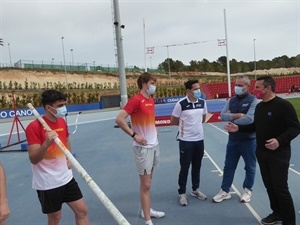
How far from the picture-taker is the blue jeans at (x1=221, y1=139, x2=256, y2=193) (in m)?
4.39

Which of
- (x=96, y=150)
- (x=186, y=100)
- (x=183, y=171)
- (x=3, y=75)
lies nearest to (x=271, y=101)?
(x=186, y=100)

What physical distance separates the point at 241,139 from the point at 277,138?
39.4 inches

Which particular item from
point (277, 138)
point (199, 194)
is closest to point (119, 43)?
point (199, 194)

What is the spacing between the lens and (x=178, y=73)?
306 feet

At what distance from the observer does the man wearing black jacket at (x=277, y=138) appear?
11.1 ft

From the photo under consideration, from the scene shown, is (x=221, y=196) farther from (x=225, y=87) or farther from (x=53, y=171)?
(x=225, y=87)

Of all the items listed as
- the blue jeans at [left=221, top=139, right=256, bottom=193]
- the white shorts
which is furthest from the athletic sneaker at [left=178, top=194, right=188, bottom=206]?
the white shorts

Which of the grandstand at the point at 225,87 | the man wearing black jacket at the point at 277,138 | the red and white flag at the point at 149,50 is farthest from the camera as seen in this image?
the grandstand at the point at 225,87

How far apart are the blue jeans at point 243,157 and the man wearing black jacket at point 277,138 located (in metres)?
0.72

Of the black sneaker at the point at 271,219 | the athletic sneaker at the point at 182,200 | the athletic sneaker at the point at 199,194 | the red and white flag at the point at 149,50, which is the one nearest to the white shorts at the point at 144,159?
the athletic sneaker at the point at 182,200

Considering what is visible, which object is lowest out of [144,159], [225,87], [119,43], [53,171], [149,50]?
[225,87]

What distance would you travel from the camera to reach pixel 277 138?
339 cm

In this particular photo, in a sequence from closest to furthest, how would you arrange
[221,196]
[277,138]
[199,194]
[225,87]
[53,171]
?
[53,171], [277,138], [221,196], [199,194], [225,87]

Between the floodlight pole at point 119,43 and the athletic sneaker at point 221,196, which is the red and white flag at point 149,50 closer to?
the floodlight pole at point 119,43
